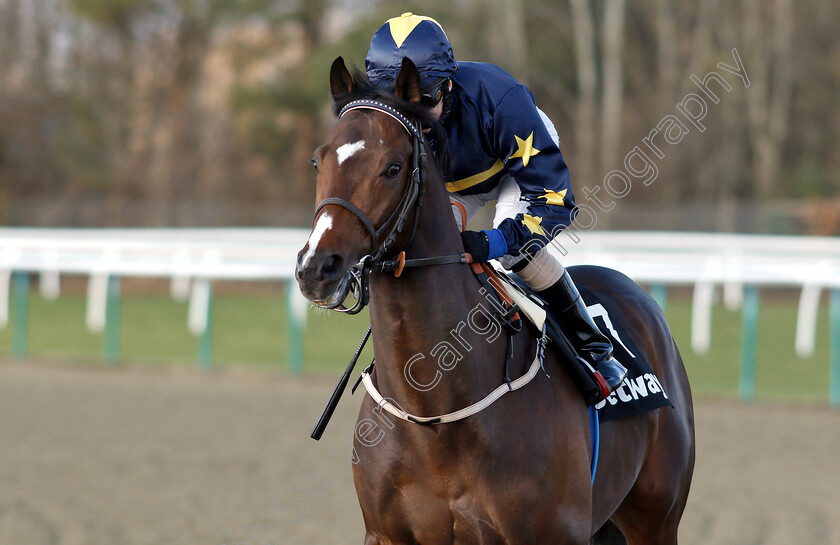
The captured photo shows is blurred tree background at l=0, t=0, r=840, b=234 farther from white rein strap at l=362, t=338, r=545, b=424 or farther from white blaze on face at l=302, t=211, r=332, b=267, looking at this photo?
white blaze on face at l=302, t=211, r=332, b=267

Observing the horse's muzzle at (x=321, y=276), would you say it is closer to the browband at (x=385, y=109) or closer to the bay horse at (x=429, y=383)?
the bay horse at (x=429, y=383)

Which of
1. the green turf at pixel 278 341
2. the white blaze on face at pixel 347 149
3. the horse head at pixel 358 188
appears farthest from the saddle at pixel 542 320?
the green turf at pixel 278 341

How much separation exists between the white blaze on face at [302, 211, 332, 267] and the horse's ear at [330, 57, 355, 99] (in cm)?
47

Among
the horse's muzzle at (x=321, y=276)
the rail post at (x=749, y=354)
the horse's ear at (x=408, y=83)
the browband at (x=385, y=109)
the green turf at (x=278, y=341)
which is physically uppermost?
the horse's ear at (x=408, y=83)

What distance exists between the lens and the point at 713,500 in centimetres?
571

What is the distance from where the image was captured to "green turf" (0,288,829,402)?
976 cm

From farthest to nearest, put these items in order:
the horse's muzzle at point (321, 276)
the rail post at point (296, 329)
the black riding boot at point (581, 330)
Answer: the rail post at point (296, 329) → the black riding boot at point (581, 330) → the horse's muzzle at point (321, 276)

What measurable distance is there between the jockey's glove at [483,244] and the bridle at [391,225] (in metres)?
0.15

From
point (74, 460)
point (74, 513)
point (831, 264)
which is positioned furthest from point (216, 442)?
point (831, 264)

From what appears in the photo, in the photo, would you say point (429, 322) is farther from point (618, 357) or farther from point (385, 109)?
point (618, 357)

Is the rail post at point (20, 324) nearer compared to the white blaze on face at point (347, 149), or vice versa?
the white blaze on face at point (347, 149)

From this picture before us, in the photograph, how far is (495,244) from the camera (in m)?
2.73

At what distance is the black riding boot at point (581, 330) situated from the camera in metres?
3.10

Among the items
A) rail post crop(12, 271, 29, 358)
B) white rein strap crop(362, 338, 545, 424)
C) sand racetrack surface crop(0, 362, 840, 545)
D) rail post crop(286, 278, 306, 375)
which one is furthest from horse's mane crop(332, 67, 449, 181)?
rail post crop(12, 271, 29, 358)
